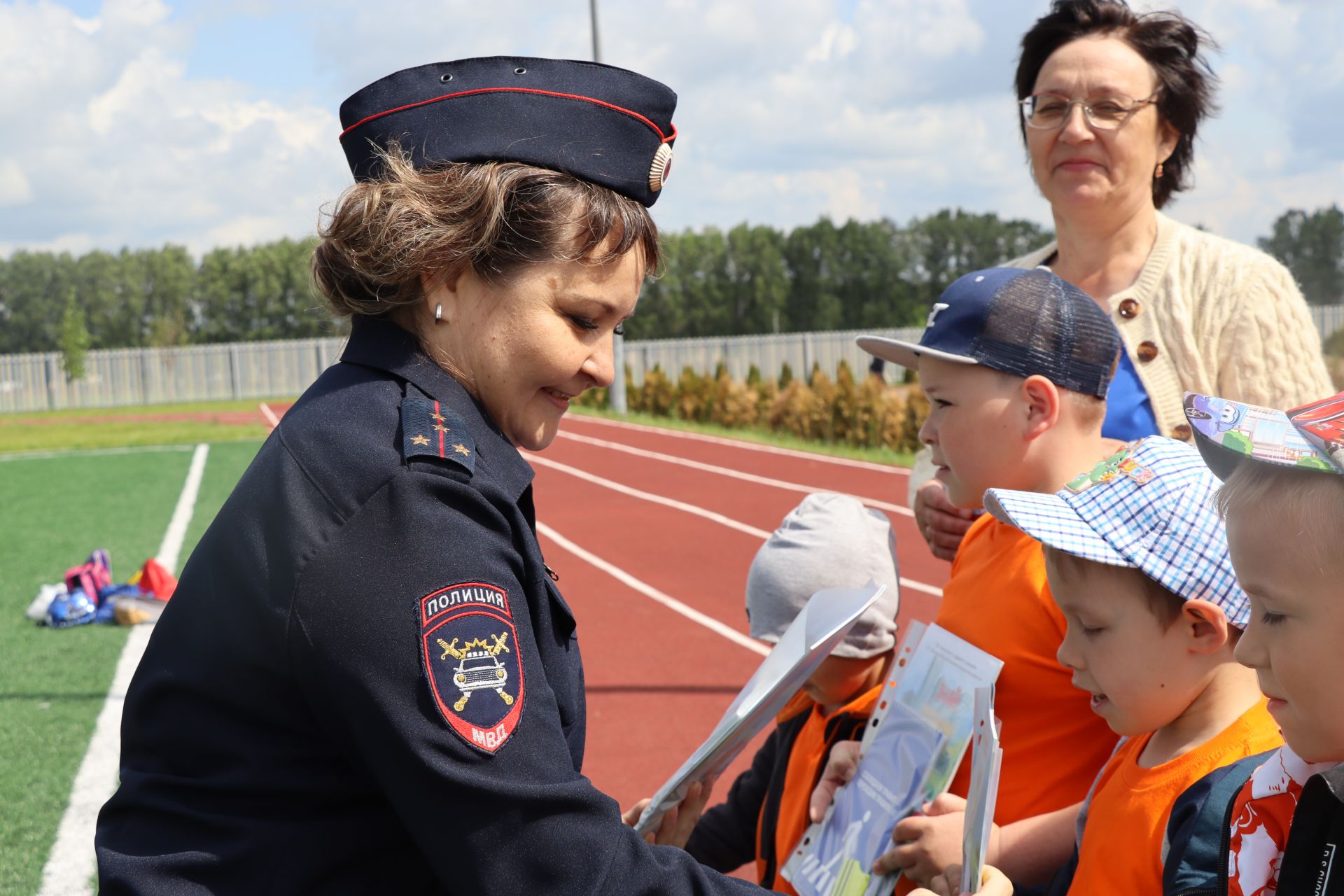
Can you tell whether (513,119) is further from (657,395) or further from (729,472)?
(657,395)

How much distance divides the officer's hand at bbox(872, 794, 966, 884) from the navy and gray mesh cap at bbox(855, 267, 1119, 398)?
846mm

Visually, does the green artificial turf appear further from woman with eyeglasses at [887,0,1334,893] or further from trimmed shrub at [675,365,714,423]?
trimmed shrub at [675,365,714,423]

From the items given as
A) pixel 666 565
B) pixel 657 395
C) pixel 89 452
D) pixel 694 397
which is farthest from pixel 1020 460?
pixel 657 395

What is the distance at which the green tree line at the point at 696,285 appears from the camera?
66562mm

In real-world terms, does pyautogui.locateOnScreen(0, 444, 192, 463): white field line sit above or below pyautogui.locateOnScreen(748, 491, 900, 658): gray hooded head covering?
below

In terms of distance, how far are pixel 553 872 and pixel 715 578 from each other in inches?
314

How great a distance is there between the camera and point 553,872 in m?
1.37

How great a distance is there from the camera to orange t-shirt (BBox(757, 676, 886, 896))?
8.52ft

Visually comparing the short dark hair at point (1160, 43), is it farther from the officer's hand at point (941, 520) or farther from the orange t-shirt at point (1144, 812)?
the orange t-shirt at point (1144, 812)

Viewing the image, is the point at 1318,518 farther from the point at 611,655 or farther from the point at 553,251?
the point at 611,655

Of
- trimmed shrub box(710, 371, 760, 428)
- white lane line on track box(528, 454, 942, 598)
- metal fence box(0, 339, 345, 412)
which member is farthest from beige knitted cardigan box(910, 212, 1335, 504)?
metal fence box(0, 339, 345, 412)

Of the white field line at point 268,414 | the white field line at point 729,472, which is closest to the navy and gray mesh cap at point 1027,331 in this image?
the white field line at point 729,472

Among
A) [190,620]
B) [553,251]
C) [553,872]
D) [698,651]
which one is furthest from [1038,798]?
[698,651]

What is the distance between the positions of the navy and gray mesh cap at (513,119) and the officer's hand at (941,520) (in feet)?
4.65
